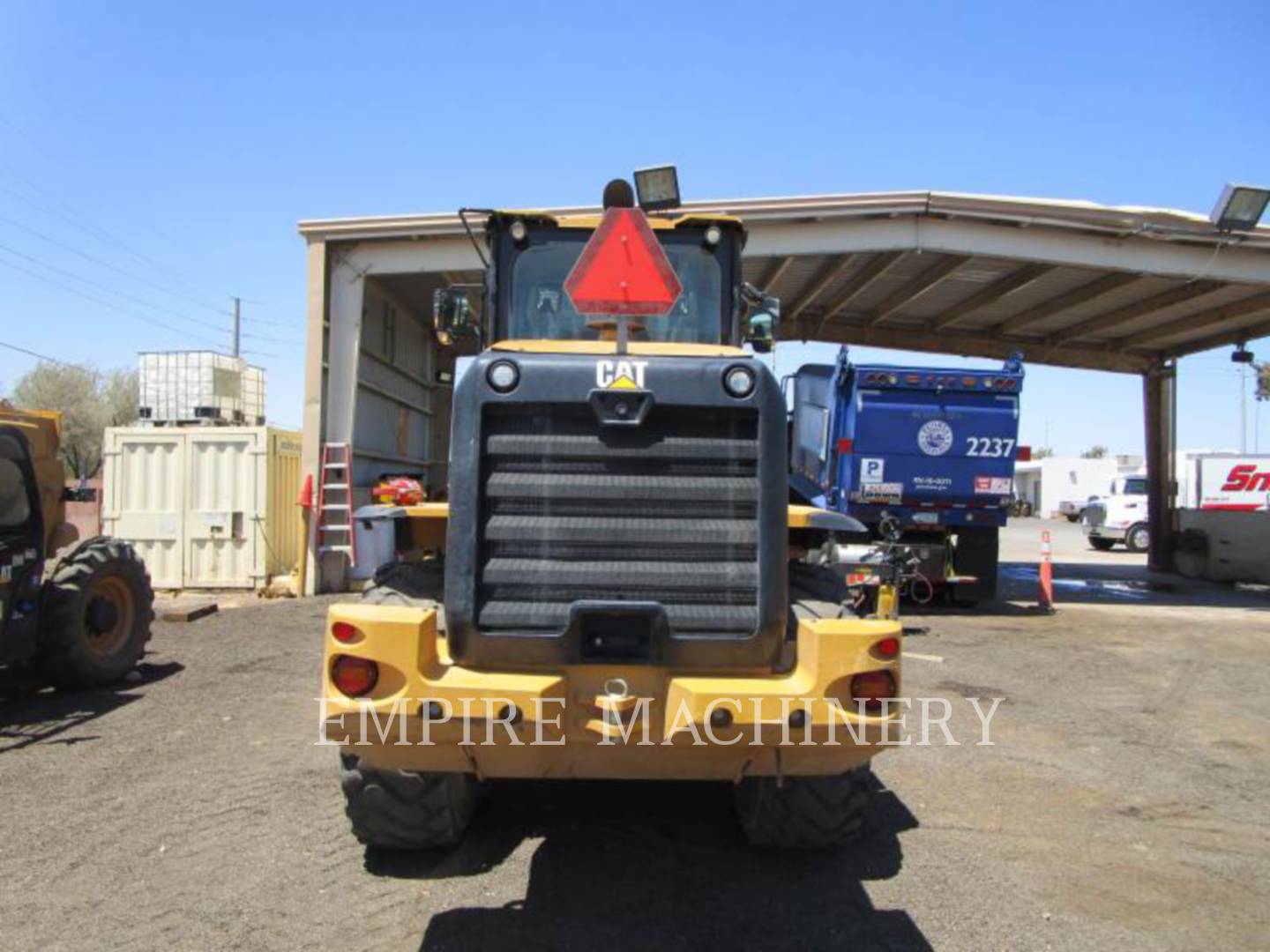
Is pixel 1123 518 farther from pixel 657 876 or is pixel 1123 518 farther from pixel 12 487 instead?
pixel 12 487

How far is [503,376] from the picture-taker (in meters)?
3.67

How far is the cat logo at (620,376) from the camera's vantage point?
3658mm

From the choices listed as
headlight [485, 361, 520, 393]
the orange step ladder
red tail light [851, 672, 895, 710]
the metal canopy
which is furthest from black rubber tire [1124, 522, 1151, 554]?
headlight [485, 361, 520, 393]

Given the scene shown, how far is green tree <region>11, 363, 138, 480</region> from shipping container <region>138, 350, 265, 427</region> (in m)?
25.2

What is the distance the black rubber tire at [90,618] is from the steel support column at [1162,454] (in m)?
21.0

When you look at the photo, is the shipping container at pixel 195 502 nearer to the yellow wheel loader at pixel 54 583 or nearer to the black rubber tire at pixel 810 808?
the yellow wheel loader at pixel 54 583

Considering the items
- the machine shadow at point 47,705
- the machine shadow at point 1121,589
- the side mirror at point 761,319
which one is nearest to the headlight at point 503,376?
the side mirror at point 761,319

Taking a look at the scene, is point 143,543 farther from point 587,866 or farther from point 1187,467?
point 1187,467

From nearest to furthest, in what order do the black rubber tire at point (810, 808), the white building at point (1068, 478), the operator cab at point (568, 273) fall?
the black rubber tire at point (810, 808), the operator cab at point (568, 273), the white building at point (1068, 478)

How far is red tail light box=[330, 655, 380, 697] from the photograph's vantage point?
347 centimetres

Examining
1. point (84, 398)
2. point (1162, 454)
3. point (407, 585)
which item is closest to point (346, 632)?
point (407, 585)

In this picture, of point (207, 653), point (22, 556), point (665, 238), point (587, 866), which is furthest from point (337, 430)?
point (587, 866)

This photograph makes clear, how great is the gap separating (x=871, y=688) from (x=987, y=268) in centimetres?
1431

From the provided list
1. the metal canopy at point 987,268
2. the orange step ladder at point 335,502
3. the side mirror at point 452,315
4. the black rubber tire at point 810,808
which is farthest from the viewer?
the metal canopy at point 987,268
